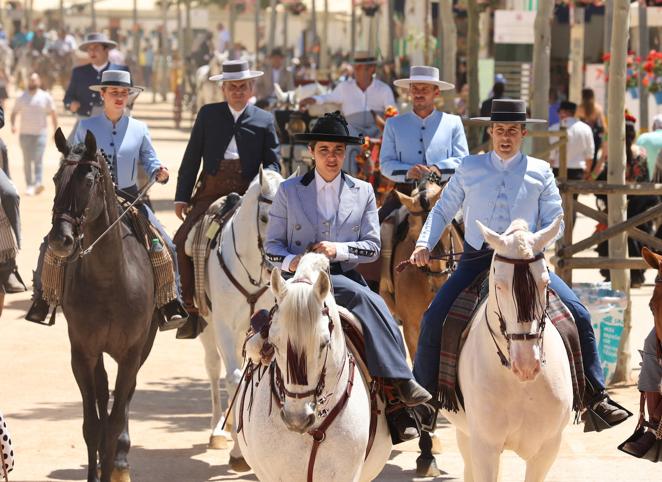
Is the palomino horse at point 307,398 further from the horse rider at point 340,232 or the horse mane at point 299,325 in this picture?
the horse rider at point 340,232

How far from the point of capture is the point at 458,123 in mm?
12555

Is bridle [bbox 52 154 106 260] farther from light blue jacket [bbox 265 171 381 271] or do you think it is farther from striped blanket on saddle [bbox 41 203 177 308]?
light blue jacket [bbox 265 171 381 271]

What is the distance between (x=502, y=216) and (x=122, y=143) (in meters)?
3.63

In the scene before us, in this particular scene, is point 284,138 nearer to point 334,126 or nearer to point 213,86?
point 334,126

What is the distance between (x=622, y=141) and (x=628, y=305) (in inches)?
65.9

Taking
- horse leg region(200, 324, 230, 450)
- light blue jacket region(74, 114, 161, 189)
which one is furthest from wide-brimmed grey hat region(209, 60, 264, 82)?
horse leg region(200, 324, 230, 450)

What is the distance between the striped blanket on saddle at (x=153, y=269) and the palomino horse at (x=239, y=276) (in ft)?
2.31

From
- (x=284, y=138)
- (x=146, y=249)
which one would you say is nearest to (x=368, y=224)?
(x=146, y=249)

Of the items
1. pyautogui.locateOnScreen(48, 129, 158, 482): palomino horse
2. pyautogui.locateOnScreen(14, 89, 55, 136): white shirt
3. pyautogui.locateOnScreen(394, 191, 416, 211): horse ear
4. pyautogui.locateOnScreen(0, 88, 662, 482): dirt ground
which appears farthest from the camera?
pyautogui.locateOnScreen(14, 89, 55, 136): white shirt

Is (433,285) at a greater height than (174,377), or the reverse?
(433,285)

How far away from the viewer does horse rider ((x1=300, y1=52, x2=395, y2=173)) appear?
698 inches

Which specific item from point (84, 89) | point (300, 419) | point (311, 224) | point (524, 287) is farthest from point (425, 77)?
point (84, 89)

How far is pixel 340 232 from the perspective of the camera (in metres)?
8.49

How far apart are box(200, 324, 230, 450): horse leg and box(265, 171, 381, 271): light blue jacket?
364cm
